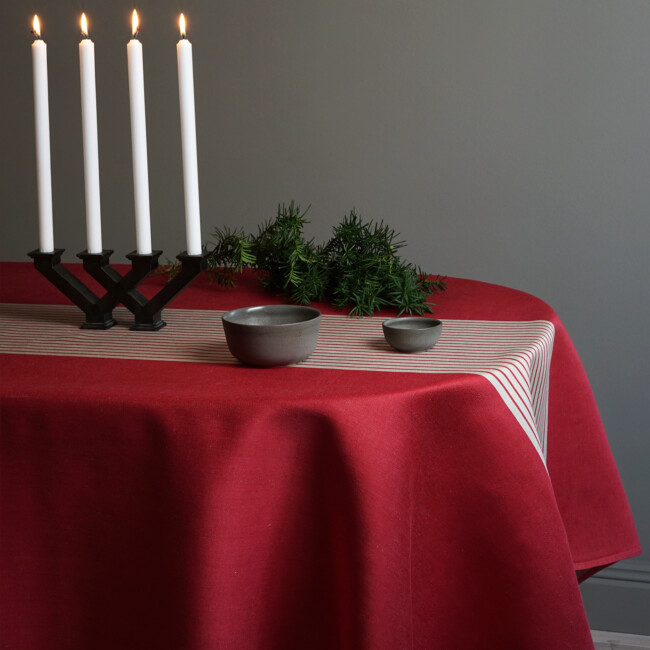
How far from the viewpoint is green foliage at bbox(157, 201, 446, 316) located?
1185 mm

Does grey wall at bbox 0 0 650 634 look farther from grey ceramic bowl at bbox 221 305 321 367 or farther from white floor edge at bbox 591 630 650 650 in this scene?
grey ceramic bowl at bbox 221 305 321 367

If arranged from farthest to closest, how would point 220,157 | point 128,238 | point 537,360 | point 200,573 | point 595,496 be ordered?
→ point 128,238
point 220,157
point 595,496
point 537,360
point 200,573

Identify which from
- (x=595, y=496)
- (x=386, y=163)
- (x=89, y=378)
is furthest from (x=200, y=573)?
(x=386, y=163)

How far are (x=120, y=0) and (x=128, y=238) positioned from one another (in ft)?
2.30

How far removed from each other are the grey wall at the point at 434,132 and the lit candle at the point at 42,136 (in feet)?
3.82

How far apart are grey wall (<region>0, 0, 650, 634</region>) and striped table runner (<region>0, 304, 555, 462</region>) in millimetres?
1005

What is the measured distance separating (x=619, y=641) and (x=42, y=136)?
176cm

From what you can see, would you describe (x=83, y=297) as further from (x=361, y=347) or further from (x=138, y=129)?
(x=361, y=347)

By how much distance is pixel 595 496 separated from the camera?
3.71ft

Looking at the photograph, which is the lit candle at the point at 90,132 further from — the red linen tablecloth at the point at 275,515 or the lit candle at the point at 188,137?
the red linen tablecloth at the point at 275,515

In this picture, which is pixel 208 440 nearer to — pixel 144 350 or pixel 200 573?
pixel 200 573

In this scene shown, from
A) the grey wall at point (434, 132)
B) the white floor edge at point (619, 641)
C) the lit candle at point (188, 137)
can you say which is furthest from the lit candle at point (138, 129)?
the white floor edge at point (619, 641)

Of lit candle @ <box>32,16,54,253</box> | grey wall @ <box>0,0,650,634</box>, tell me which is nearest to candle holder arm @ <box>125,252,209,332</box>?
lit candle @ <box>32,16,54,253</box>

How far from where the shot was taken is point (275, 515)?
0.77 metres
